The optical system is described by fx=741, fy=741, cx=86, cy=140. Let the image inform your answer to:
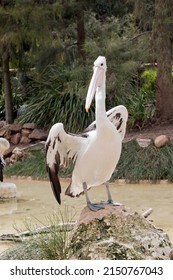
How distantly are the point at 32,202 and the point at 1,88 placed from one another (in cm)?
833

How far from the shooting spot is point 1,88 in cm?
1811

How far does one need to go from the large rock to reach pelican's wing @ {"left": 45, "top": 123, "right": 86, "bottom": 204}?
0.40 m

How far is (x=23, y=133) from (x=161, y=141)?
3.56m

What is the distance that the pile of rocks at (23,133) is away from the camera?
47.8 feet

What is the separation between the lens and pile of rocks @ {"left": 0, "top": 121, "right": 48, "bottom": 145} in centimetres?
1455

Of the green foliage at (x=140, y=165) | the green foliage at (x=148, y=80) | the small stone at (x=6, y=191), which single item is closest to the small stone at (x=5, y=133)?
the green foliage at (x=140, y=165)

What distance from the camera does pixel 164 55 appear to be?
1251 cm

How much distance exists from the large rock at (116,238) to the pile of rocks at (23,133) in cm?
904

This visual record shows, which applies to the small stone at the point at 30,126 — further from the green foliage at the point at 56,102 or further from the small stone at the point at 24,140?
the small stone at the point at 24,140

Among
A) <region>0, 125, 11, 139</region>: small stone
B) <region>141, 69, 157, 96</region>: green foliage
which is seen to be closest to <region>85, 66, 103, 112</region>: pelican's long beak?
<region>0, 125, 11, 139</region>: small stone

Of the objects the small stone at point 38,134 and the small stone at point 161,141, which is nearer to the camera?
the small stone at point 161,141

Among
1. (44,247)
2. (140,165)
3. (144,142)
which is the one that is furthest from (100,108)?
(144,142)
